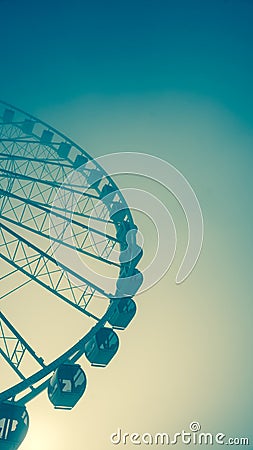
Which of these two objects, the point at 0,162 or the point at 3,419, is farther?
the point at 0,162

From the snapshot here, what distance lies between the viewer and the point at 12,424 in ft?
41.7

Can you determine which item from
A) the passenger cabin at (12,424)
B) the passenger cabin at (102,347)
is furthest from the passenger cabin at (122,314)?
the passenger cabin at (12,424)

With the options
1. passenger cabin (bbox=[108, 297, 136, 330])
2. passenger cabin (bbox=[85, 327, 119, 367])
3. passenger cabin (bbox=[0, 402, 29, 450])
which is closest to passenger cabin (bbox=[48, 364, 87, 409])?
passenger cabin (bbox=[0, 402, 29, 450])

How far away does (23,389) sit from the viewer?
1218 centimetres

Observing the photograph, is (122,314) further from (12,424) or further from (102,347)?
(12,424)

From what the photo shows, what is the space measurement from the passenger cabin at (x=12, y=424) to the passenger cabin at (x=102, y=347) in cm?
332

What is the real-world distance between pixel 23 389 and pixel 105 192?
1054 centimetres

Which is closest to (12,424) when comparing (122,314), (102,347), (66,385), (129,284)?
(66,385)

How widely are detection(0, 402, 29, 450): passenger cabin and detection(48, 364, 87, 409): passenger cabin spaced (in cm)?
114

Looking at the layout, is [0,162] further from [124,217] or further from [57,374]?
[57,374]

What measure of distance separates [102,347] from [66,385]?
7.27 feet

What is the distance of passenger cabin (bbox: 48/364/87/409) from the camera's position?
13672 millimetres

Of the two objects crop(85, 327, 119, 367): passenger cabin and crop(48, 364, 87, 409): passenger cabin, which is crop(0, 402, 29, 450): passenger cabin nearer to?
crop(48, 364, 87, 409): passenger cabin

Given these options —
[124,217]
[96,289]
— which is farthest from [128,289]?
[124,217]
